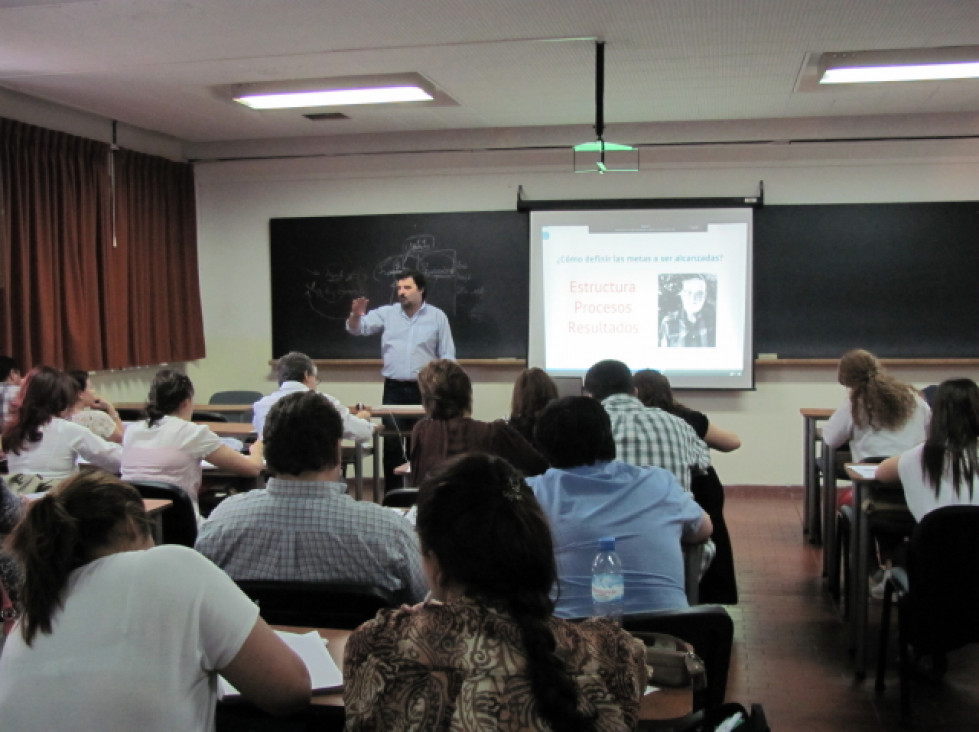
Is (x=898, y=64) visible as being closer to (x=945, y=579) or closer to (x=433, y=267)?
(x=945, y=579)

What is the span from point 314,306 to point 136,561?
6020mm

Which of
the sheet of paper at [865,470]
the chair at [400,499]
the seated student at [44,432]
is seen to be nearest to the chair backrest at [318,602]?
the chair at [400,499]

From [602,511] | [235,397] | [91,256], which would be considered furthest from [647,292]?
[602,511]

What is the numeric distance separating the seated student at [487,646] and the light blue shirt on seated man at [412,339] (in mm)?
5300

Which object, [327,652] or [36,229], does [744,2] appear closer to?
[327,652]

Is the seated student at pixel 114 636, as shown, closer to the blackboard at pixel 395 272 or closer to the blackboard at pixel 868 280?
the blackboard at pixel 395 272

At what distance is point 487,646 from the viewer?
1.27 m

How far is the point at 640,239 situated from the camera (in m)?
6.93

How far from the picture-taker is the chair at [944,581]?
2797 millimetres

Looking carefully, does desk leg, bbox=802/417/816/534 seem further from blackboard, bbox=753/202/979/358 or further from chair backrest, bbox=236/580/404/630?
chair backrest, bbox=236/580/404/630

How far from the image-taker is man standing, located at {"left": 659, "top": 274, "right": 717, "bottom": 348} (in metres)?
6.86

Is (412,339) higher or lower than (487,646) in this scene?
higher

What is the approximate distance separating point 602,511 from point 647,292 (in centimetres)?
481

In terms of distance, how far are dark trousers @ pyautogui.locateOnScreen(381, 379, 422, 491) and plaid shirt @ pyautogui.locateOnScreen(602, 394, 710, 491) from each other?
2367mm
